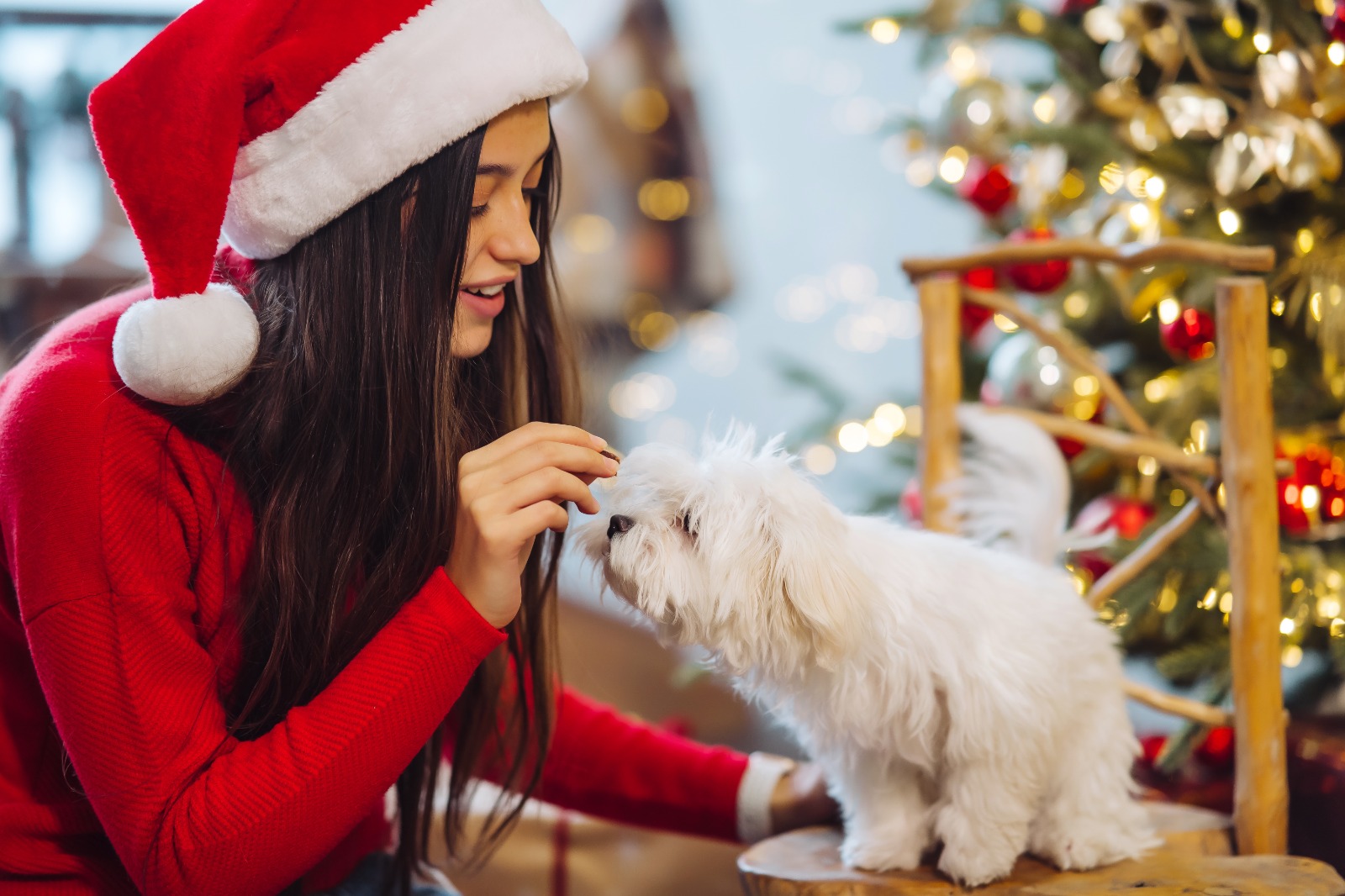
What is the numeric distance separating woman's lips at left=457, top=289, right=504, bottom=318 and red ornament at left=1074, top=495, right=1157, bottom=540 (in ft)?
2.65

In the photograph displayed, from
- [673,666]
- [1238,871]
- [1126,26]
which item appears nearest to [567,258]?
[673,666]

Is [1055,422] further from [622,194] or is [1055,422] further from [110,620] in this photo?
[622,194]

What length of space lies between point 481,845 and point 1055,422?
2.60 feet

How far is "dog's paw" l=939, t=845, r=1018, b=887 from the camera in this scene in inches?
34.0

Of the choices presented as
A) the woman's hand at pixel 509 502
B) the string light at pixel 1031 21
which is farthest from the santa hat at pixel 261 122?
the string light at pixel 1031 21

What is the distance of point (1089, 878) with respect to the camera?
883mm

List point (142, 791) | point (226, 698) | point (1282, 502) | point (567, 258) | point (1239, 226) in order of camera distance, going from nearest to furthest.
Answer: point (142, 791) → point (226, 698) → point (1282, 502) → point (1239, 226) → point (567, 258)

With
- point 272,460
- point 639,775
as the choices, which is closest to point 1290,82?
point 639,775

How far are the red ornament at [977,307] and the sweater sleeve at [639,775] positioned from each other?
0.74m

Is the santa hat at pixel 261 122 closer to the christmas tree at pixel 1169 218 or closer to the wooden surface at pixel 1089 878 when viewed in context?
the wooden surface at pixel 1089 878

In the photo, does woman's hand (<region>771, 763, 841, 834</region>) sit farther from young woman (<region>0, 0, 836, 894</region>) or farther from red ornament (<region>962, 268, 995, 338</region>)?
red ornament (<region>962, 268, 995, 338</region>)

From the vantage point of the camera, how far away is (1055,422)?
113 cm

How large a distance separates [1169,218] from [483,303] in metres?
1.02

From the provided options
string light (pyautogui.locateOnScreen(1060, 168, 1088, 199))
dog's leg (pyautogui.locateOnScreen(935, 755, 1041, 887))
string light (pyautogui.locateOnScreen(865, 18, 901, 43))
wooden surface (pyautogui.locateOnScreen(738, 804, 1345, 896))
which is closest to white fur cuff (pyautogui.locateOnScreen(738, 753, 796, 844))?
wooden surface (pyautogui.locateOnScreen(738, 804, 1345, 896))
